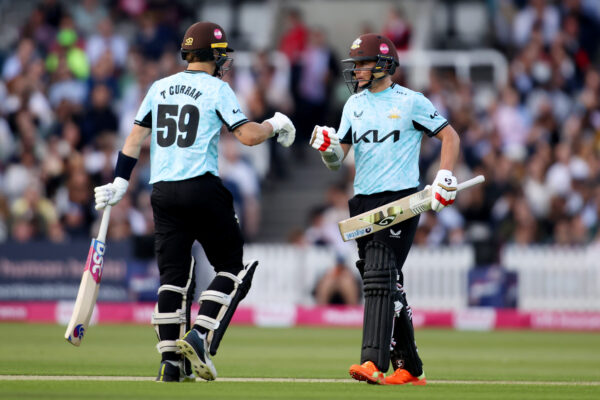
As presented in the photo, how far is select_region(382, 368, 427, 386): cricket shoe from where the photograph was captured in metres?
7.43

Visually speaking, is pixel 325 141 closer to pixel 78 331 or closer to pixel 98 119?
pixel 78 331

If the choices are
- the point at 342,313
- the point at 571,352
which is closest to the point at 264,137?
the point at 571,352

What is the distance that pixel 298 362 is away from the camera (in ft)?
31.4

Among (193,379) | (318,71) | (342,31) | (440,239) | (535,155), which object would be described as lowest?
(193,379)

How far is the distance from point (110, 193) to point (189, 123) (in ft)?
2.43

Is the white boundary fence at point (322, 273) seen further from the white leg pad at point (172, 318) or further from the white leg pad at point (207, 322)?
the white leg pad at point (207, 322)

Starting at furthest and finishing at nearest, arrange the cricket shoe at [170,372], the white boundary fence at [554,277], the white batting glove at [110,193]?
1. the white boundary fence at [554,277]
2. the white batting glove at [110,193]
3. the cricket shoe at [170,372]

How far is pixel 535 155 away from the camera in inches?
Answer: 643

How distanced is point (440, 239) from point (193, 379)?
29.3 feet

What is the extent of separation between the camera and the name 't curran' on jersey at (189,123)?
7184 millimetres

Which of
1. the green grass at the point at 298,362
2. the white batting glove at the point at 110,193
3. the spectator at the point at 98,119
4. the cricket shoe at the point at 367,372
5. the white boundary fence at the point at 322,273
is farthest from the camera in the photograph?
the spectator at the point at 98,119

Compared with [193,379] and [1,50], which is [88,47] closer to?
[1,50]

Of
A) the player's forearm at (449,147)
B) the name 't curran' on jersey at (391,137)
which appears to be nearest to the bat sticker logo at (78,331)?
the name 't curran' on jersey at (391,137)

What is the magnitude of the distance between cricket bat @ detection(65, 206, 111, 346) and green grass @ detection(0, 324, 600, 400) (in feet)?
1.22
